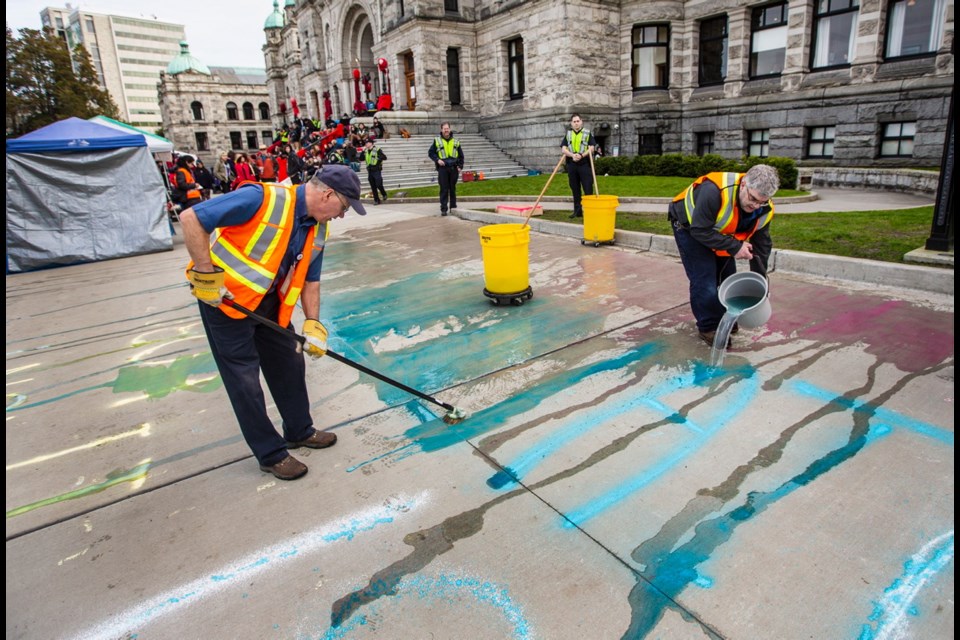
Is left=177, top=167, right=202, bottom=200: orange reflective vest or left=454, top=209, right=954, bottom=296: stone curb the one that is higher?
left=177, top=167, right=202, bottom=200: orange reflective vest

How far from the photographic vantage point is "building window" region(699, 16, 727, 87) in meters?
18.0

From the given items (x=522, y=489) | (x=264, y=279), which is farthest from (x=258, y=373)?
(x=522, y=489)

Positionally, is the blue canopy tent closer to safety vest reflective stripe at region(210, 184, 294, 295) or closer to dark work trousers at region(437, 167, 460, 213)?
dark work trousers at region(437, 167, 460, 213)

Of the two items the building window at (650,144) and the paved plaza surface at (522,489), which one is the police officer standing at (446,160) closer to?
the paved plaza surface at (522,489)

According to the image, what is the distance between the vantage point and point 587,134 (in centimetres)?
938

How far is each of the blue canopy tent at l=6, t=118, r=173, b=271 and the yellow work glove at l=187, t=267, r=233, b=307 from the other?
9.69m

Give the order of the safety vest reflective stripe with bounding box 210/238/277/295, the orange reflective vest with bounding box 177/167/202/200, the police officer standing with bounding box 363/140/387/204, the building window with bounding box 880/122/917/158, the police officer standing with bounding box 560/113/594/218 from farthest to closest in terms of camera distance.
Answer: the police officer standing with bounding box 363/140/387/204
the building window with bounding box 880/122/917/158
the orange reflective vest with bounding box 177/167/202/200
the police officer standing with bounding box 560/113/594/218
the safety vest reflective stripe with bounding box 210/238/277/295

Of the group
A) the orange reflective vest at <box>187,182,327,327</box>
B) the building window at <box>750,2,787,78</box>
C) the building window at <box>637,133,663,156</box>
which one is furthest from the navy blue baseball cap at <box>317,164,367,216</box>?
the building window at <box>637,133,663,156</box>

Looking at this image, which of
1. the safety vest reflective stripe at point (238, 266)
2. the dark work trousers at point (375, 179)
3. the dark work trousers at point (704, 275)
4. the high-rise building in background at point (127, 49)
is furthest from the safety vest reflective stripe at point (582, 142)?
the high-rise building in background at point (127, 49)

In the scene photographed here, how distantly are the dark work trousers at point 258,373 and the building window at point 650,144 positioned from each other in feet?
62.1

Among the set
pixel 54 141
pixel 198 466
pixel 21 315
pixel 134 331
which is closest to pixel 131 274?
pixel 21 315

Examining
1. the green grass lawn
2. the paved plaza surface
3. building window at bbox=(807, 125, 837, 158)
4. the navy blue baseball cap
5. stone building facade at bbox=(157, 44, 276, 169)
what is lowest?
the paved plaza surface

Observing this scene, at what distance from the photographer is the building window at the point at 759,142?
54.7 feet

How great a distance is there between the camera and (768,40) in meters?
16.6
